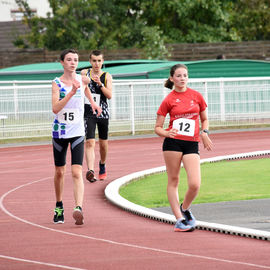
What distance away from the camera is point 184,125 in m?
9.22

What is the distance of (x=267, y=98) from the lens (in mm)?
28297

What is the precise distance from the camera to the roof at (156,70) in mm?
32156

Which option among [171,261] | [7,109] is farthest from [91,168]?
[7,109]

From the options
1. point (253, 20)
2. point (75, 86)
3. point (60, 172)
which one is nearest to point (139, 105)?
point (60, 172)

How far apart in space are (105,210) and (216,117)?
55.8 ft

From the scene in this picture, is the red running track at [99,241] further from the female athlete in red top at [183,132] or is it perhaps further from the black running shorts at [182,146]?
the black running shorts at [182,146]

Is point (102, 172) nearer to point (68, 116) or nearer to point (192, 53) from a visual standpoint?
point (68, 116)

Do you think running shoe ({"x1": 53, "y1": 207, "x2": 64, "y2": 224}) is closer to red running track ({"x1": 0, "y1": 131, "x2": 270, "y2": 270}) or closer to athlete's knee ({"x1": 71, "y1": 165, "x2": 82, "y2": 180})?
red running track ({"x1": 0, "y1": 131, "x2": 270, "y2": 270})

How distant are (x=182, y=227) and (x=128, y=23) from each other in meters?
41.9

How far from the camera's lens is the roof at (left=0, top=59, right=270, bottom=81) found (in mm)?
32156

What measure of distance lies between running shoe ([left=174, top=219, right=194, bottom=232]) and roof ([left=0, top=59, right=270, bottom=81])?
73.2 ft

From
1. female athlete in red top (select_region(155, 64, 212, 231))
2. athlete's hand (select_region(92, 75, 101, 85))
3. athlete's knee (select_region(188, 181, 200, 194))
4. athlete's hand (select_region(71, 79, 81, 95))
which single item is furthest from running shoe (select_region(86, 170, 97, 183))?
athlete's knee (select_region(188, 181, 200, 194))

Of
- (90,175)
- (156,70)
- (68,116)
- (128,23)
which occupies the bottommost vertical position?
(90,175)

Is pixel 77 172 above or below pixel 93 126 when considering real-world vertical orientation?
below
